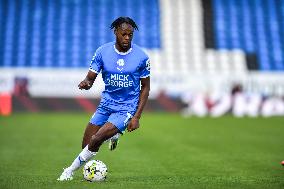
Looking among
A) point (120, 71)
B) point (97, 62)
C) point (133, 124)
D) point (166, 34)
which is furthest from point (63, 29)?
point (133, 124)

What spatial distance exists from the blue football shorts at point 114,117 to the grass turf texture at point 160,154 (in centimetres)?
82

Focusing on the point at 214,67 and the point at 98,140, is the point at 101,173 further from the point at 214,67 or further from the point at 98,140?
the point at 214,67

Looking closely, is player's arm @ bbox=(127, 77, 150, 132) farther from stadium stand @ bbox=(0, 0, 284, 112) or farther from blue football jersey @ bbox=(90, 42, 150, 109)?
stadium stand @ bbox=(0, 0, 284, 112)

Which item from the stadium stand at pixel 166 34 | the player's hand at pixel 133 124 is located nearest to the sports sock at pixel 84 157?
the player's hand at pixel 133 124

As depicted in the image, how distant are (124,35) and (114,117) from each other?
117 centimetres

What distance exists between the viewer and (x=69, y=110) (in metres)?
29.0

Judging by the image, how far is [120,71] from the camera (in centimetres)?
972

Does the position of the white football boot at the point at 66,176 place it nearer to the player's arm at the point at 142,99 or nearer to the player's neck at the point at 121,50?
the player's arm at the point at 142,99

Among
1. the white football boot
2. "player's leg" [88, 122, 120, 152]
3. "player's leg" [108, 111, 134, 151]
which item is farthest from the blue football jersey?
the white football boot

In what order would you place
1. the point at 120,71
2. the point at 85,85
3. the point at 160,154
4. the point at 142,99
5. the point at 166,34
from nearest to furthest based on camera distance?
the point at 85,85
the point at 120,71
the point at 142,99
the point at 160,154
the point at 166,34

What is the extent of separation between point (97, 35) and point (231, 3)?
7.53 meters

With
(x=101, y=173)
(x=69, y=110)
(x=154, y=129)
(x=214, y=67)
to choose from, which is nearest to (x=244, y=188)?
(x=101, y=173)

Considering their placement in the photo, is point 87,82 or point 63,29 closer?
point 87,82

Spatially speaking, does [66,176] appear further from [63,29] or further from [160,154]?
[63,29]
